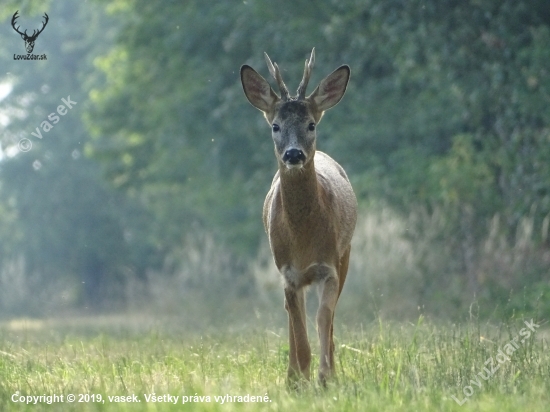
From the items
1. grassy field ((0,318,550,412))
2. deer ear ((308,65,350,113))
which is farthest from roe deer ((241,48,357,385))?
grassy field ((0,318,550,412))

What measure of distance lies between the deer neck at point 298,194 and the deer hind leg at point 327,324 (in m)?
0.47

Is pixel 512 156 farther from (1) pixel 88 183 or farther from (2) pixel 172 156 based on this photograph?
(1) pixel 88 183

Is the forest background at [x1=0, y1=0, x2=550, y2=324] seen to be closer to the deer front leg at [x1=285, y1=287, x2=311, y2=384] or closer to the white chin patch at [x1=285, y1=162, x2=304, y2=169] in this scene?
the deer front leg at [x1=285, y1=287, x2=311, y2=384]

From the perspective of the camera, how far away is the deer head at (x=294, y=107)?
8.68m

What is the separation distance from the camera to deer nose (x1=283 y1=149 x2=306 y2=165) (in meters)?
8.52

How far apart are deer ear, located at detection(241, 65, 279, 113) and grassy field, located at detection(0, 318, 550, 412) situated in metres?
1.86

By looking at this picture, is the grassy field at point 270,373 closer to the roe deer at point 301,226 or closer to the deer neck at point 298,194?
the roe deer at point 301,226

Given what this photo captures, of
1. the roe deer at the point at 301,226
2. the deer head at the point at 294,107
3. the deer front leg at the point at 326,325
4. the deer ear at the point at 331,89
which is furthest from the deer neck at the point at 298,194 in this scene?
the deer ear at the point at 331,89

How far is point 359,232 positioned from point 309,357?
942 centimetres

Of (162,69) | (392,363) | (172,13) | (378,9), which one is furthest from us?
(162,69)

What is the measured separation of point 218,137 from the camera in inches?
1080

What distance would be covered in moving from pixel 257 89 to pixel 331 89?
0.56 m

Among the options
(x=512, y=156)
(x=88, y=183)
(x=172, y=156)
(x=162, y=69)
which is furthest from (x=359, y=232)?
(x=88, y=183)

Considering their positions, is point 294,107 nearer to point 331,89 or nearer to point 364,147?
point 331,89
